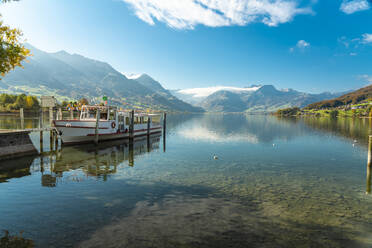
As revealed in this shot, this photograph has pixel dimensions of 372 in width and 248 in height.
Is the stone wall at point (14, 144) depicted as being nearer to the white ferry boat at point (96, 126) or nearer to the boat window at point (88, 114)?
the white ferry boat at point (96, 126)

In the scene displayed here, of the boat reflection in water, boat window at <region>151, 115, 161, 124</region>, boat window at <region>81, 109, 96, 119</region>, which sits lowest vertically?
the boat reflection in water

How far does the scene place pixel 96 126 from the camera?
3672cm

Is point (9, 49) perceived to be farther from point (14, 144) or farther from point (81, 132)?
point (81, 132)

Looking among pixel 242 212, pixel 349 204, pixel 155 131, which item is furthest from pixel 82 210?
pixel 155 131

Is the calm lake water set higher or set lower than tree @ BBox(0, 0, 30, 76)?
lower

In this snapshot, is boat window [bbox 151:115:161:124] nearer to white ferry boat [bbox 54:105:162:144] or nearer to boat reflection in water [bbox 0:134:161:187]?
white ferry boat [bbox 54:105:162:144]

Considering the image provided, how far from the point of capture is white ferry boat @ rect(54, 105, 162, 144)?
115ft

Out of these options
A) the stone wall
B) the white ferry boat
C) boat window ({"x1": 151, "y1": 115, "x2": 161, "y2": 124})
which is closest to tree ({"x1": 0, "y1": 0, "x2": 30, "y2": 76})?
the stone wall

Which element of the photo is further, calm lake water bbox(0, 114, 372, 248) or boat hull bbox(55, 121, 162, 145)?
boat hull bbox(55, 121, 162, 145)

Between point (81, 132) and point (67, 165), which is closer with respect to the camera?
point (67, 165)

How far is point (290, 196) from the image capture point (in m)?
15.7

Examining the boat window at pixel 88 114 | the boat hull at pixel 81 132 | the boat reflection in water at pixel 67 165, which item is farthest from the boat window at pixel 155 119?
the boat reflection in water at pixel 67 165

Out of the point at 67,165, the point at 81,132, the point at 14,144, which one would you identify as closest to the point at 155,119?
the point at 81,132

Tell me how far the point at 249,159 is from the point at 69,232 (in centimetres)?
2405
